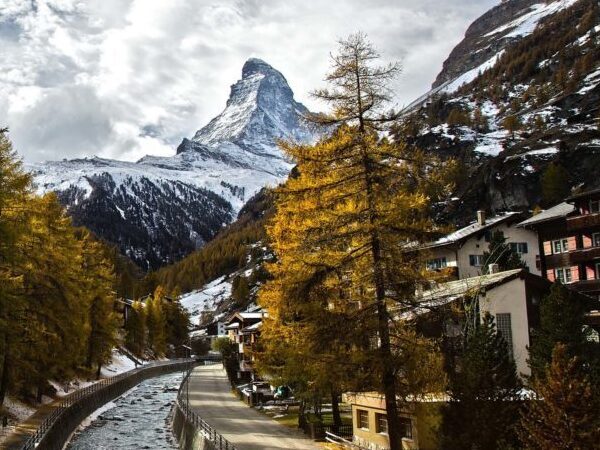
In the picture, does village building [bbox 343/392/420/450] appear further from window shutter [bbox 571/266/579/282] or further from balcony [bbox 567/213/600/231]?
window shutter [bbox 571/266/579/282]

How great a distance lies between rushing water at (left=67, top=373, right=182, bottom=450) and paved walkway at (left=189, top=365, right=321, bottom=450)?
11.3 feet

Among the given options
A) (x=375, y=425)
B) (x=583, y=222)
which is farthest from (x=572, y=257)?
(x=375, y=425)

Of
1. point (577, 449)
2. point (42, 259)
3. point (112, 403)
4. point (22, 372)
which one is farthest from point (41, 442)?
point (112, 403)

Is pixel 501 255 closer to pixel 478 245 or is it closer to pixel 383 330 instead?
pixel 478 245

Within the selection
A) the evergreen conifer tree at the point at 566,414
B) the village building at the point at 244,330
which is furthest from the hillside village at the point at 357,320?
the village building at the point at 244,330

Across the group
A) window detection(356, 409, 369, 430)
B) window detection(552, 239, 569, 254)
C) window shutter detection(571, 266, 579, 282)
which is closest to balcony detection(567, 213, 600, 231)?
window shutter detection(571, 266, 579, 282)

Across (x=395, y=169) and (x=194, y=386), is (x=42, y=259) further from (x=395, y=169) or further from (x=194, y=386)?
(x=194, y=386)

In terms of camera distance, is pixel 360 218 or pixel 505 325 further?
pixel 505 325

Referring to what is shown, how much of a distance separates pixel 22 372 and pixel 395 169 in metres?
32.0

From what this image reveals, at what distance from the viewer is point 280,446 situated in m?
34.6

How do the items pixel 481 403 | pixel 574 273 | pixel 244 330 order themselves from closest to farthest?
pixel 481 403 < pixel 574 273 < pixel 244 330

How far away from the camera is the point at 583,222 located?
52.0 m

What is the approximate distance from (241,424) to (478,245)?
116ft

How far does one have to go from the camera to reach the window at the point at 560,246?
57150mm
